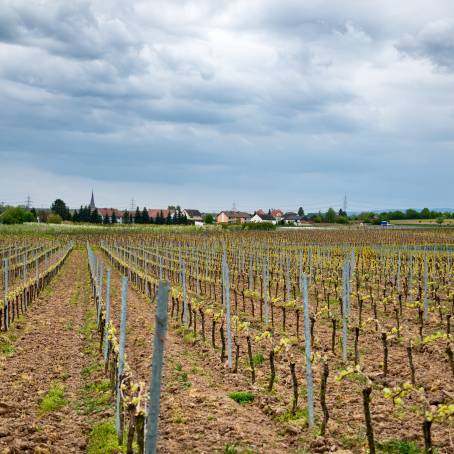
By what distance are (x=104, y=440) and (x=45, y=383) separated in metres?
2.97

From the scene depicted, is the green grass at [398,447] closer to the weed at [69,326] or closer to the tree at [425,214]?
the weed at [69,326]

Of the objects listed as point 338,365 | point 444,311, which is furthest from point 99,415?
point 444,311

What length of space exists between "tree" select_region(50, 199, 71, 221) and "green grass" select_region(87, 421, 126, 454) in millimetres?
115333

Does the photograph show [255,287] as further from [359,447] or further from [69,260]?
[69,260]

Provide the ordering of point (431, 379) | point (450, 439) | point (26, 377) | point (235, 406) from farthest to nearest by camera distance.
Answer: point (26, 377) < point (431, 379) < point (235, 406) < point (450, 439)

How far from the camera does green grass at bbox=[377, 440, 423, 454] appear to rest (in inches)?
243

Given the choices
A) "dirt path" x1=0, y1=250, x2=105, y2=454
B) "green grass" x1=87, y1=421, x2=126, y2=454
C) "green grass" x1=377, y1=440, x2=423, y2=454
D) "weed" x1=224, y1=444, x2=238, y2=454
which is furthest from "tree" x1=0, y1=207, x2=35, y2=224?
"green grass" x1=377, y1=440, x2=423, y2=454

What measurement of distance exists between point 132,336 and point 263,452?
24.0 feet

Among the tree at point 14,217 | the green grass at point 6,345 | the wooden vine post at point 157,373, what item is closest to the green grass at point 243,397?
the wooden vine post at point 157,373

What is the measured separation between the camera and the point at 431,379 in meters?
8.84

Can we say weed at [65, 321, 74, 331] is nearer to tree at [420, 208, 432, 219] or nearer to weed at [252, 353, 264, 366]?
weed at [252, 353, 264, 366]

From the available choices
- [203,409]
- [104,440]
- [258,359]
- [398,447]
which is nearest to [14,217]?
[258,359]

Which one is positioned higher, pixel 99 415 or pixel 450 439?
pixel 450 439

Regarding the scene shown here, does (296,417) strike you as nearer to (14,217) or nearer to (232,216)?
(14,217)
